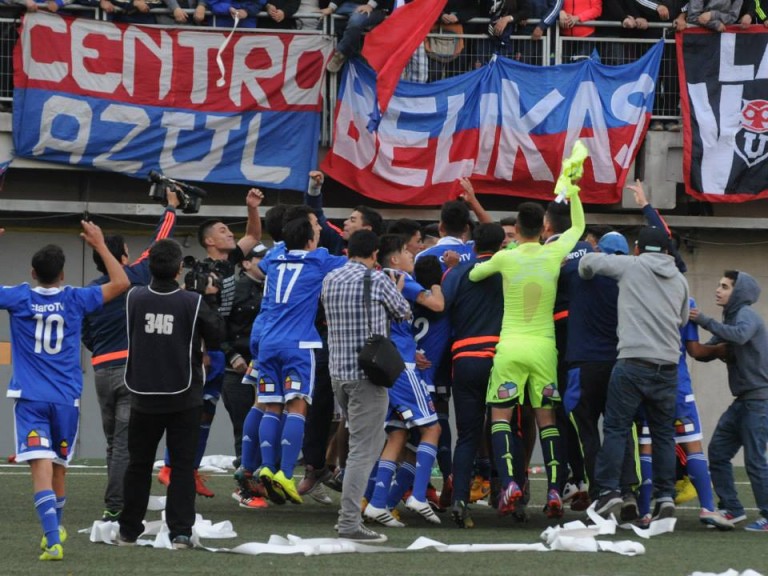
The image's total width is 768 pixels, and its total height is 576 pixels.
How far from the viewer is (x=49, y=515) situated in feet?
28.1

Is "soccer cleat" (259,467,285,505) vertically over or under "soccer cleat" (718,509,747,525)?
over

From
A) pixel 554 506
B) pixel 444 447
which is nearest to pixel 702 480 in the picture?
pixel 554 506

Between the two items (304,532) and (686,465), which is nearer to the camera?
(304,532)

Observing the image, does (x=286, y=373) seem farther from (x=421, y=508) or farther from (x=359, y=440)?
(x=359, y=440)

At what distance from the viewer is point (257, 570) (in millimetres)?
8086

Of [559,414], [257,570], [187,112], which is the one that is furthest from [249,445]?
[187,112]

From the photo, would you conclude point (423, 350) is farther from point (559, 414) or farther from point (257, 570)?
point (257, 570)

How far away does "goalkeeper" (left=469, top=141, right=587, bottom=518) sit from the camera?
10359 mm

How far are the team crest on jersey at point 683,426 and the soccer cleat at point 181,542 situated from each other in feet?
12.7

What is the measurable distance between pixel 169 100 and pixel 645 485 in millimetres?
9516

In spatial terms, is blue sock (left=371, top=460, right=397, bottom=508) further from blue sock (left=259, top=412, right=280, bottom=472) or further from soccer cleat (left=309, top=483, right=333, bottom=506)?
soccer cleat (left=309, top=483, right=333, bottom=506)

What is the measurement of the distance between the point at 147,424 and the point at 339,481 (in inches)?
131

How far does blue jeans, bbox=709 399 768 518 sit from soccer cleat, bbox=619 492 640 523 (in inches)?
32.7

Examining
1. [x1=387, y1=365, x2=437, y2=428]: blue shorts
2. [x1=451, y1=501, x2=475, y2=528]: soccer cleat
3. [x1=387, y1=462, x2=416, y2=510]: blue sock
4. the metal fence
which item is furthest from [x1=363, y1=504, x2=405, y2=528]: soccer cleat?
the metal fence
